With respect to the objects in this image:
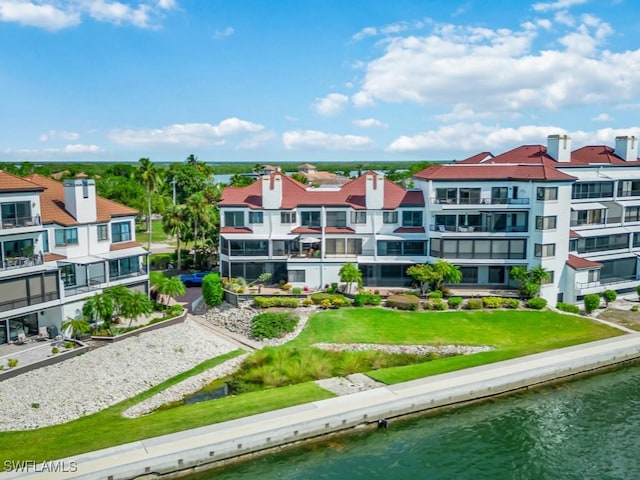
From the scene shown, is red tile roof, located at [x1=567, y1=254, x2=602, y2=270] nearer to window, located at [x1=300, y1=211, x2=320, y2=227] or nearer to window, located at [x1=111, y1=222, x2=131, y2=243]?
window, located at [x1=300, y1=211, x2=320, y2=227]

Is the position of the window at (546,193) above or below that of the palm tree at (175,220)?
above

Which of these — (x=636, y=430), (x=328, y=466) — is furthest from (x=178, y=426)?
(x=636, y=430)

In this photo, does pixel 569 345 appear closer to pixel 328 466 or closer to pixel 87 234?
pixel 328 466

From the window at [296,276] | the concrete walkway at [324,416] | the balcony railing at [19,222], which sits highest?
the balcony railing at [19,222]

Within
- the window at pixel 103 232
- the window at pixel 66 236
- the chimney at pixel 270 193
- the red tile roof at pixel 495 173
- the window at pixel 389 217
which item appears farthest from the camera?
the window at pixel 389 217

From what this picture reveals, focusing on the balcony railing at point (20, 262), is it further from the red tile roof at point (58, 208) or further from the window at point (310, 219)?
the window at point (310, 219)

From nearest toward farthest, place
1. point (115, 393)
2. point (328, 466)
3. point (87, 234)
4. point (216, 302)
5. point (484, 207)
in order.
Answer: point (328, 466)
point (115, 393)
point (87, 234)
point (216, 302)
point (484, 207)

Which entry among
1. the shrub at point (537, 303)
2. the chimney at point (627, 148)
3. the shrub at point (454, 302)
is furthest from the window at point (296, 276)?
the chimney at point (627, 148)

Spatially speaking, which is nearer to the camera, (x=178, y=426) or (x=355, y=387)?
(x=178, y=426)
